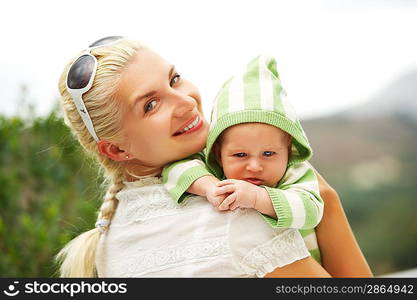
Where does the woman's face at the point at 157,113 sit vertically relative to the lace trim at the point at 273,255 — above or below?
above

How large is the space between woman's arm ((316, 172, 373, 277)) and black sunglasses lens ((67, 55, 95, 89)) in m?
0.69

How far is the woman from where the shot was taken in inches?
51.6

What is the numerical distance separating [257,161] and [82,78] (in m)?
0.50

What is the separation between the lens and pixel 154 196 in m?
1.46

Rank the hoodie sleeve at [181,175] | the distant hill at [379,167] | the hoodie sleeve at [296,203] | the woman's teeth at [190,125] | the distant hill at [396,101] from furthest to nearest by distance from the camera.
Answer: the distant hill at [396,101] < the distant hill at [379,167] < the woman's teeth at [190,125] < the hoodie sleeve at [181,175] < the hoodie sleeve at [296,203]

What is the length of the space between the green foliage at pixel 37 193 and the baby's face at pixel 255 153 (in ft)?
5.54

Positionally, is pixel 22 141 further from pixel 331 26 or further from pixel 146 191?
pixel 331 26

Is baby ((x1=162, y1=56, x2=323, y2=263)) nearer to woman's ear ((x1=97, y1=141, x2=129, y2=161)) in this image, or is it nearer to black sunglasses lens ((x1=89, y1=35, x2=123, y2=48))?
woman's ear ((x1=97, y1=141, x2=129, y2=161))

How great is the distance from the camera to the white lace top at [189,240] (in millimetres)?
1301

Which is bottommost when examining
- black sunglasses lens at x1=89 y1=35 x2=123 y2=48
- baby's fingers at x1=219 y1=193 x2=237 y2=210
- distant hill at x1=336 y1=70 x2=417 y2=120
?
distant hill at x1=336 y1=70 x2=417 y2=120

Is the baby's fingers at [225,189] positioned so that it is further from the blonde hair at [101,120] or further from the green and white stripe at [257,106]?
the blonde hair at [101,120]

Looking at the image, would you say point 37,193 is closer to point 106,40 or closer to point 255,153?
point 106,40

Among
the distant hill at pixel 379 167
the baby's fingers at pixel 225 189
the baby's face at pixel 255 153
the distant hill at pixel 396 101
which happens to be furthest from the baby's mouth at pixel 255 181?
the distant hill at pixel 396 101

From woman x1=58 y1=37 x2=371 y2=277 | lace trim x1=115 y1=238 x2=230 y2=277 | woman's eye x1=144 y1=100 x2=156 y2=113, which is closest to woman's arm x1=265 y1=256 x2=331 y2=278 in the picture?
woman x1=58 y1=37 x2=371 y2=277
